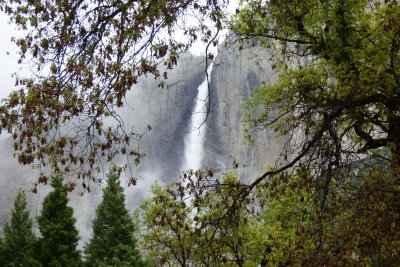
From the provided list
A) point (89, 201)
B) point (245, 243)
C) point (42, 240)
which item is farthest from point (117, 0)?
point (89, 201)

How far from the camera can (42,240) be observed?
2681cm

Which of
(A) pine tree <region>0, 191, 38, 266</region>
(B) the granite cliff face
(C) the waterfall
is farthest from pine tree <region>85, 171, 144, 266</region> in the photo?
(B) the granite cliff face

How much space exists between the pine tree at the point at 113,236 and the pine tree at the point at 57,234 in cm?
329

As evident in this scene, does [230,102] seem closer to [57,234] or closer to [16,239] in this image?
[16,239]

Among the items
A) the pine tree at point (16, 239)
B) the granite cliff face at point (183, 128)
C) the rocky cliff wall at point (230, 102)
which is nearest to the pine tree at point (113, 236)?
the pine tree at point (16, 239)

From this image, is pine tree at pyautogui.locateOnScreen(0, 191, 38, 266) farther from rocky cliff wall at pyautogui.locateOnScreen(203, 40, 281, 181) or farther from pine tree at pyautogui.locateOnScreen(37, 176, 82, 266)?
rocky cliff wall at pyautogui.locateOnScreen(203, 40, 281, 181)

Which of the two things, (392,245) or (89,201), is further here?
(89,201)

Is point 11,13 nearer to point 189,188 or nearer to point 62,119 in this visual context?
point 62,119

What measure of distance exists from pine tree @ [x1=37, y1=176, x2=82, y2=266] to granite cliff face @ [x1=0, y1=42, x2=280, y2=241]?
218 feet

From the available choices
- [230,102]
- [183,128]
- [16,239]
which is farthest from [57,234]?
[230,102]

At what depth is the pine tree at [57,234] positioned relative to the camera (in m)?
26.4

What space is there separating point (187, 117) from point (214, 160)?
1188 centimetres

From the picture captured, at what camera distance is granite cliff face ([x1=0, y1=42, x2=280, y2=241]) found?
99688 millimetres

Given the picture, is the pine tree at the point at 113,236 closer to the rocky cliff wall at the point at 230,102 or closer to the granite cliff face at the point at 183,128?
the granite cliff face at the point at 183,128
